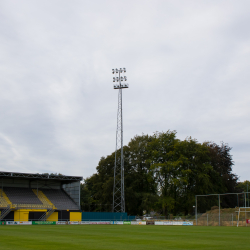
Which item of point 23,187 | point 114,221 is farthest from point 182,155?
point 23,187

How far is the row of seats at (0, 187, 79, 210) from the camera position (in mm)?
53537

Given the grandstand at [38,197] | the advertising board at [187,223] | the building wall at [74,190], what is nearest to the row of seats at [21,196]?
the grandstand at [38,197]

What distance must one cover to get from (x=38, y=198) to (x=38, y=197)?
1.61 feet

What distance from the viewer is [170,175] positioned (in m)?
63.7

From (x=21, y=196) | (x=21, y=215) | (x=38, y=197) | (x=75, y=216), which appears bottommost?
(x=75, y=216)

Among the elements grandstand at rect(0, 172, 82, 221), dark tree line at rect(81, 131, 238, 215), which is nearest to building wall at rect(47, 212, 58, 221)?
grandstand at rect(0, 172, 82, 221)

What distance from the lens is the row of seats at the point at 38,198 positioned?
176 feet

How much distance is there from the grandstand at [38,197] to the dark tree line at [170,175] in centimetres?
781

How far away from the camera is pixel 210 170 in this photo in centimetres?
6347

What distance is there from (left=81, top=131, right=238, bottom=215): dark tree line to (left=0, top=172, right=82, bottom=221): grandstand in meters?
7.81

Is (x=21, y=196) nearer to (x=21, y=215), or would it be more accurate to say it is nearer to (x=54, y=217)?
(x=21, y=215)

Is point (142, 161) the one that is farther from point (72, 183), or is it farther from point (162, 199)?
point (72, 183)

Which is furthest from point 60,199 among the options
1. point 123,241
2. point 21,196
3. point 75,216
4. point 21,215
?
point 123,241

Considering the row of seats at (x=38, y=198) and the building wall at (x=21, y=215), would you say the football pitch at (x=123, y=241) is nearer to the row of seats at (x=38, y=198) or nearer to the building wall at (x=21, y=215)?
the building wall at (x=21, y=215)
